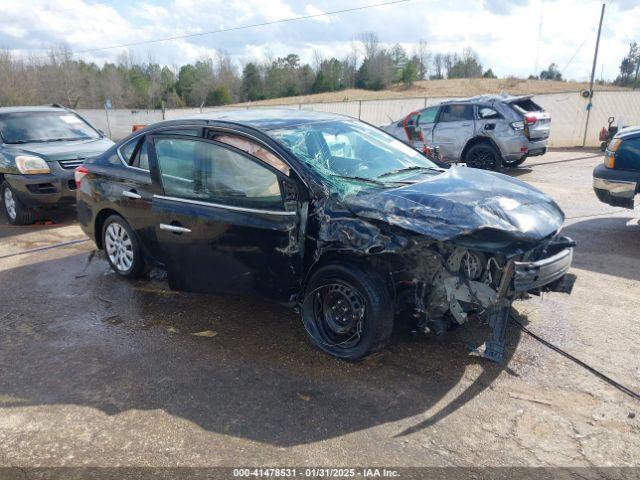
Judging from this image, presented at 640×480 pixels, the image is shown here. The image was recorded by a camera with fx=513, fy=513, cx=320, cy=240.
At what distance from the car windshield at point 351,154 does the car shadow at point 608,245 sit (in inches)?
97.0

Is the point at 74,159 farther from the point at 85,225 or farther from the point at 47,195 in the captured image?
the point at 85,225

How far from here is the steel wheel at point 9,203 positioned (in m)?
8.05

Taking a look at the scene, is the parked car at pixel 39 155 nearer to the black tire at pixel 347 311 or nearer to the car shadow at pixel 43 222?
the car shadow at pixel 43 222

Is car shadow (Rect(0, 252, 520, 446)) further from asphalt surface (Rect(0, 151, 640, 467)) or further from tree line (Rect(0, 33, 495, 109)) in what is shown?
tree line (Rect(0, 33, 495, 109))

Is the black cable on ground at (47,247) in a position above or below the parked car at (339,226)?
below

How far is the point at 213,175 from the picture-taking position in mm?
4152

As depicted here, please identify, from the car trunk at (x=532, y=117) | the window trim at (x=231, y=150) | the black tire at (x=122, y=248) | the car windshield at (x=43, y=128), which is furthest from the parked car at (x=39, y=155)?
the car trunk at (x=532, y=117)

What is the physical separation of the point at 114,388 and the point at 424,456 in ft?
6.90

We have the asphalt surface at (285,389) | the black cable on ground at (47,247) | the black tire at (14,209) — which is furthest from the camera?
the black tire at (14,209)

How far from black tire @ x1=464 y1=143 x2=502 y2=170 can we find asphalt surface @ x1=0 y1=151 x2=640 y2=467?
6.69m

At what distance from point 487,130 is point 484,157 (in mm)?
624

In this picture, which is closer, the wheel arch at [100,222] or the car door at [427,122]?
the wheel arch at [100,222]

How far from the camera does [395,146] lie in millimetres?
4766

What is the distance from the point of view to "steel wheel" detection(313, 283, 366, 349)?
3.56 m
